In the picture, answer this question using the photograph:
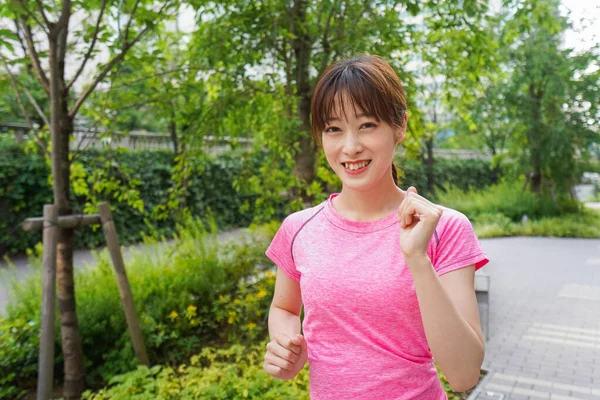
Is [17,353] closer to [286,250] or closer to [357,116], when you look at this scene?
[286,250]

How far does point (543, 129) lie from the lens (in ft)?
42.5

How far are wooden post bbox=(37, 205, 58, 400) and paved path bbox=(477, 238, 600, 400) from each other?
303cm

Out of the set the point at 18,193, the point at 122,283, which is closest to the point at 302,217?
the point at 122,283

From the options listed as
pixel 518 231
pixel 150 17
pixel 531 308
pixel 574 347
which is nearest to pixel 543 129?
pixel 518 231

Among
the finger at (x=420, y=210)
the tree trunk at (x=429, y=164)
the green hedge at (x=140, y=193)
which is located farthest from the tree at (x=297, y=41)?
the tree trunk at (x=429, y=164)

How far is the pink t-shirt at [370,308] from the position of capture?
1.12 metres

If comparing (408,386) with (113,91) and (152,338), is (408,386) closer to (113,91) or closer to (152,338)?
(152,338)

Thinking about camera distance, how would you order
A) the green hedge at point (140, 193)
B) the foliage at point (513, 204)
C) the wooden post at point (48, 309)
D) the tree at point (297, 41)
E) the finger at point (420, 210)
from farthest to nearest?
the foliage at point (513, 204) → the green hedge at point (140, 193) → the tree at point (297, 41) → the wooden post at point (48, 309) → the finger at point (420, 210)

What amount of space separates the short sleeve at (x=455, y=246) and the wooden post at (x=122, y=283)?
10.1 feet

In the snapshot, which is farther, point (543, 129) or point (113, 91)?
point (543, 129)

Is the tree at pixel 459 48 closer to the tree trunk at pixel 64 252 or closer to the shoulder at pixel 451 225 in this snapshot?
the tree trunk at pixel 64 252

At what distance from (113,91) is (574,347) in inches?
194

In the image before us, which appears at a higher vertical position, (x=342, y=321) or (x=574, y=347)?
(x=342, y=321)

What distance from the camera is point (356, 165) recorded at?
4.00 feet
